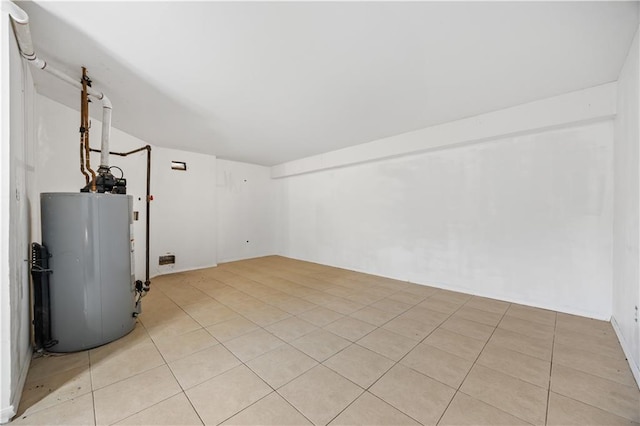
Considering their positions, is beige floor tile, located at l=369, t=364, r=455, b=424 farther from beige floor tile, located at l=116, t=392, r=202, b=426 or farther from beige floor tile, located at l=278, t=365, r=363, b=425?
beige floor tile, located at l=116, t=392, r=202, b=426

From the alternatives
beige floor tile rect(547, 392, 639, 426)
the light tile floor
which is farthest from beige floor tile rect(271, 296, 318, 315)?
beige floor tile rect(547, 392, 639, 426)

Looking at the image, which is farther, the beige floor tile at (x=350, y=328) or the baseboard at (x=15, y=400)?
the beige floor tile at (x=350, y=328)

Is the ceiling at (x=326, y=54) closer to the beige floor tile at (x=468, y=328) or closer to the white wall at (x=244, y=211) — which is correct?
the beige floor tile at (x=468, y=328)

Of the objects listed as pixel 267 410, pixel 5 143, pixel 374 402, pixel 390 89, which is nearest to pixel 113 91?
pixel 5 143

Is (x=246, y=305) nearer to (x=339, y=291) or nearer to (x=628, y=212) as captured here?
(x=339, y=291)

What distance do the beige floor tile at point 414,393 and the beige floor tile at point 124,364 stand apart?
1.93 m

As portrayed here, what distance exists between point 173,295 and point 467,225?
4917 millimetres

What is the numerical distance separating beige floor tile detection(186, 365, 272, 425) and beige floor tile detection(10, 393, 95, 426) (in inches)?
23.6

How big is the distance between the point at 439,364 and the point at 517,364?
68 centimetres

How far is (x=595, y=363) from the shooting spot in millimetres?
2105

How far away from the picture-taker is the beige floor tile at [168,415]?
152 centimetres

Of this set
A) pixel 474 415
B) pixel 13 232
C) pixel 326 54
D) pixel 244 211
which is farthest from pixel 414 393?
pixel 244 211

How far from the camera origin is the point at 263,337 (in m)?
2.58

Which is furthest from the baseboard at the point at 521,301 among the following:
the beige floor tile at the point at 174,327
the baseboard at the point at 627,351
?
the beige floor tile at the point at 174,327
